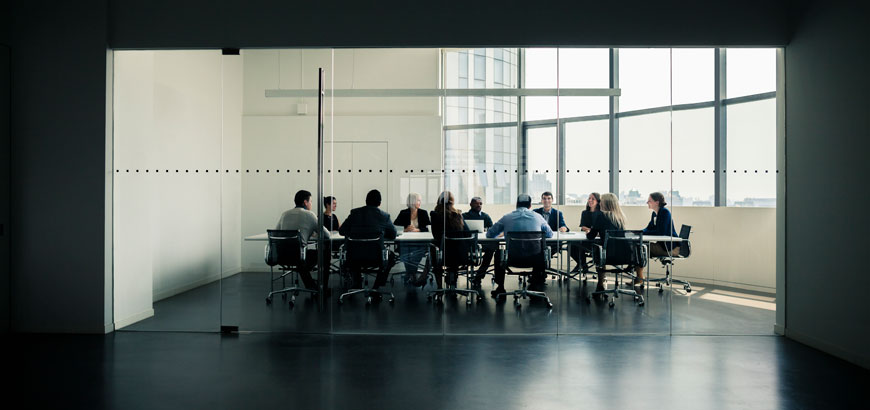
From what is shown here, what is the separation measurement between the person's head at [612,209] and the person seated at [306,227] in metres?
2.93

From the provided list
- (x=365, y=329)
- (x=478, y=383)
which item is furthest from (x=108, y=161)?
(x=478, y=383)

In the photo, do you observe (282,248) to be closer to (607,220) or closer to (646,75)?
(607,220)

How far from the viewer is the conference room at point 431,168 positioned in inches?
213

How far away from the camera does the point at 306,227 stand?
18.0 feet

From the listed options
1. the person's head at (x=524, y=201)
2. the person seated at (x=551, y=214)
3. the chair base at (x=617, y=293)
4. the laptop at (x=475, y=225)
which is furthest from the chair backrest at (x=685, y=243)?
the laptop at (x=475, y=225)

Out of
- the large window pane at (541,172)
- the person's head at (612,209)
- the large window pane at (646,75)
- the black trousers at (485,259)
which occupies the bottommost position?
the black trousers at (485,259)

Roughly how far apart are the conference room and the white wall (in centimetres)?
2

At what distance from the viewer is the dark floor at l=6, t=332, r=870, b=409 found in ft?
11.5

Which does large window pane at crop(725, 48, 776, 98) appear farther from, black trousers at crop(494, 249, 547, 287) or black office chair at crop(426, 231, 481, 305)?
black office chair at crop(426, 231, 481, 305)

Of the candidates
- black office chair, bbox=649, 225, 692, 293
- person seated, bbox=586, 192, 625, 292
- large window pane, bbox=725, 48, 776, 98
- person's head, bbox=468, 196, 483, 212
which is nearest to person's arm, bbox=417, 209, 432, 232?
person's head, bbox=468, 196, 483, 212

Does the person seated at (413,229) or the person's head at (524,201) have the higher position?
the person's head at (524,201)

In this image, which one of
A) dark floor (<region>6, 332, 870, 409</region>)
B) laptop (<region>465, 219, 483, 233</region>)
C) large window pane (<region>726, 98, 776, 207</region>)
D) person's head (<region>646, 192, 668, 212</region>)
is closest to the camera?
dark floor (<region>6, 332, 870, 409</region>)

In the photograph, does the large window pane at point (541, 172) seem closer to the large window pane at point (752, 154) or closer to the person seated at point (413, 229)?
the person seated at point (413, 229)

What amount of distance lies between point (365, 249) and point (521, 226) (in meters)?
1.66
